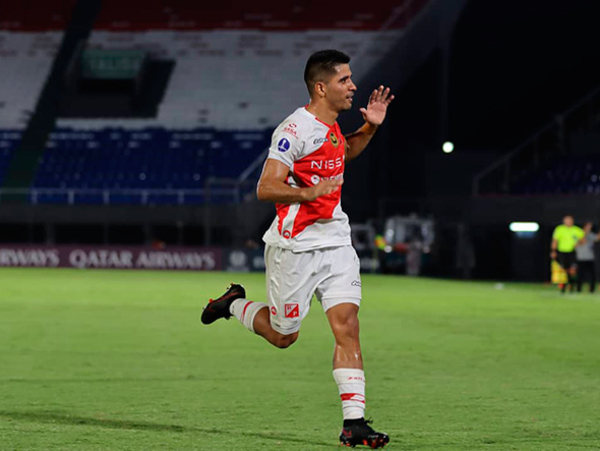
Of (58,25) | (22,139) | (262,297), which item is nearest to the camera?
(262,297)

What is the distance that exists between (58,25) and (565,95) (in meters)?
22.8

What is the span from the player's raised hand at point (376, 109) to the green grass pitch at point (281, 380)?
7.20ft

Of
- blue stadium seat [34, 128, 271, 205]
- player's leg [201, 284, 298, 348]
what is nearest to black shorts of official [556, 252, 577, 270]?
blue stadium seat [34, 128, 271, 205]

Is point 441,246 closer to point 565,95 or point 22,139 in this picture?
point 565,95

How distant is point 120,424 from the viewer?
8250 millimetres

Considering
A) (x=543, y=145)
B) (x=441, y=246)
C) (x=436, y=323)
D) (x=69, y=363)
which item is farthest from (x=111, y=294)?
(x=543, y=145)

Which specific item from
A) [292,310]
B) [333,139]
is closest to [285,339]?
[292,310]

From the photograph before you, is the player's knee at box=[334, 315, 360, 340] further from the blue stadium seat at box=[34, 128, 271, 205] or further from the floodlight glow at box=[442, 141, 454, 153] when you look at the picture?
the blue stadium seat at box=[34, 128, 271, 205]

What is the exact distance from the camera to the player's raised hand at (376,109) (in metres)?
8.09

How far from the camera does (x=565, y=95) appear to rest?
41.6 meters

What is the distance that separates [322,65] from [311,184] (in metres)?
0.78

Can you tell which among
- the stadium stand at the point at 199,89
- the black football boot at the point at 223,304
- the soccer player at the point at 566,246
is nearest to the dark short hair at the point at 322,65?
the black football boot at the point at 223,304

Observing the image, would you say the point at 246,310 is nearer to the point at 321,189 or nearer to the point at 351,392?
the point at 351,392

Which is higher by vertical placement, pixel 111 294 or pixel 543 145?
pixel 543 145
